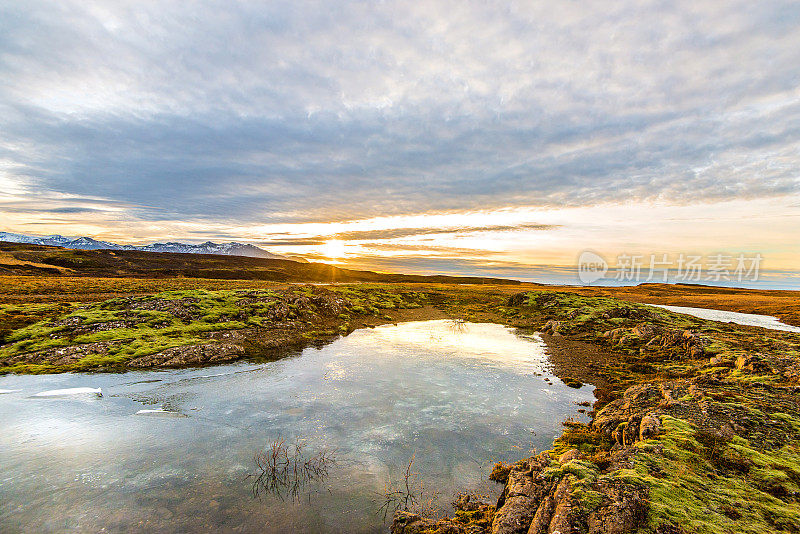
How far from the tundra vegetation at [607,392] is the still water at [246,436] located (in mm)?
1851

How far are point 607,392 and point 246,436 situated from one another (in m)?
21.5

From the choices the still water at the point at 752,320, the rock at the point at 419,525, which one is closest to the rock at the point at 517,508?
the rock at the point at 419,525

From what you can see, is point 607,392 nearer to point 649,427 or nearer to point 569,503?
point 649,427

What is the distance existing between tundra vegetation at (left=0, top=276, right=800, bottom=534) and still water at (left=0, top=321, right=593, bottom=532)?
6.07ft

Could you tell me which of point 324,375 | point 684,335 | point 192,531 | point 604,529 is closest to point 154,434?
point 192,531

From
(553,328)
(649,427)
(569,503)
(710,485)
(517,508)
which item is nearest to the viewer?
(569,503)

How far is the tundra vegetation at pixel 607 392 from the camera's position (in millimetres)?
7763

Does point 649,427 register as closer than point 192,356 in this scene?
Yes

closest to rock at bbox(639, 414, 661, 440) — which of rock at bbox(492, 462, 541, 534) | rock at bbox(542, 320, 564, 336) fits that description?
rock at bbox(492, 462, 541, 534)

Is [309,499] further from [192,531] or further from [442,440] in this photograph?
[442,440]

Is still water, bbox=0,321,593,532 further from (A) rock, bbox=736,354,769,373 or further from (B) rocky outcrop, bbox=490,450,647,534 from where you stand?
(A) rock, bbox=736,354,769,373

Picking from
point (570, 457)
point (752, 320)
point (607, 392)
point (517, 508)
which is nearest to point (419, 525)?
point (517, 508)

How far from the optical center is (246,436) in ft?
45.7

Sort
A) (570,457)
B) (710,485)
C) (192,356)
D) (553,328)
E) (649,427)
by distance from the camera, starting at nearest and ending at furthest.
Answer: (710,485) → (570,457) → (649,427) → (192,356) → (553,328)
